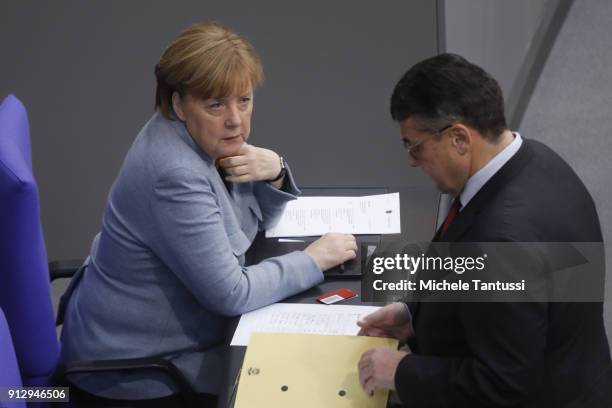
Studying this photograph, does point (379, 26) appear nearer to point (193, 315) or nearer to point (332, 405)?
point (193, 315)

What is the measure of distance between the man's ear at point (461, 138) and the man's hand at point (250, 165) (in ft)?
2.69

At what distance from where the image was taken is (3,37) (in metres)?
3.07

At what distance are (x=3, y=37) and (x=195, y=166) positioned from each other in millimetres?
1511

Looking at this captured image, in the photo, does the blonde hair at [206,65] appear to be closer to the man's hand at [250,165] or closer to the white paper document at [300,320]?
the man's hand at [250,165]

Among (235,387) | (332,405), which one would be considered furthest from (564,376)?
(235,387)

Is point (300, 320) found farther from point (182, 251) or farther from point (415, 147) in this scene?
point (415, 147)

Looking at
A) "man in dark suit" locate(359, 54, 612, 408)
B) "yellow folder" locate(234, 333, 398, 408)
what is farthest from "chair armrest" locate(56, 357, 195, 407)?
"man in dark suit" locate(359, 54, 612, 408)

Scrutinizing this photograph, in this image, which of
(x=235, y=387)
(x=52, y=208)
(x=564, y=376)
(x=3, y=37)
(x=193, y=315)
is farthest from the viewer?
(x=52, y=208)

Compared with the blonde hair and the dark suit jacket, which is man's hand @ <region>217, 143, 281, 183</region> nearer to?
the blonde hair

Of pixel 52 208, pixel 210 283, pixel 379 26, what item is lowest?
pixel 52 208

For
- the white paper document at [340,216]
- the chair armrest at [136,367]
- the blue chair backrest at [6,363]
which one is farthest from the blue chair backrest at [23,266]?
the white paper document at [340,216]

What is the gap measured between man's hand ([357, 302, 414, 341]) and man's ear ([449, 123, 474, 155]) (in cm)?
43

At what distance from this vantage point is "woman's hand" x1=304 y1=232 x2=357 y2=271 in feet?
6.97

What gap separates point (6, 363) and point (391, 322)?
81 centimetres
